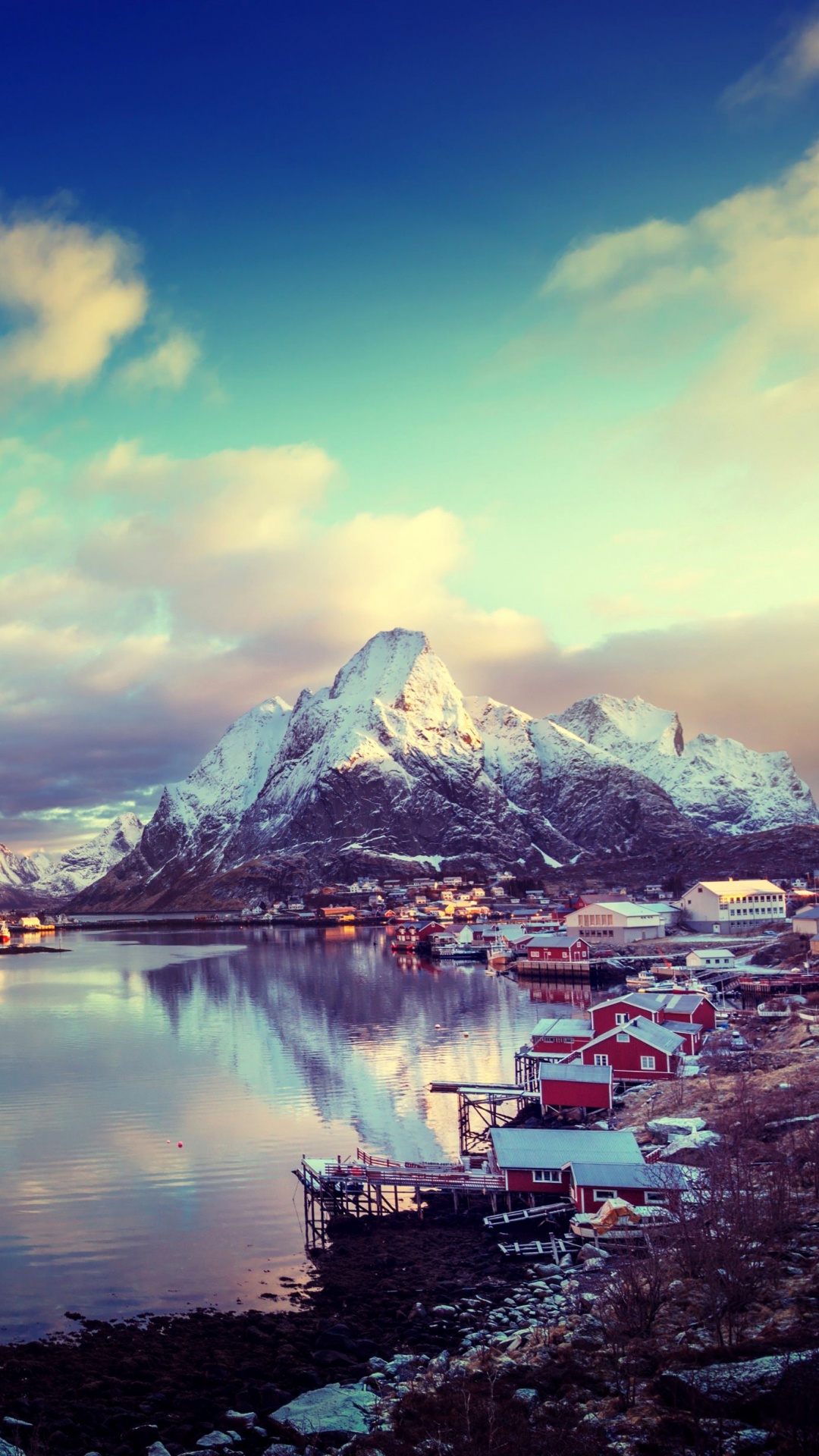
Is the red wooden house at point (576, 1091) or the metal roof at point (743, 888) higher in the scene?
the metal roof at point (743, 888)

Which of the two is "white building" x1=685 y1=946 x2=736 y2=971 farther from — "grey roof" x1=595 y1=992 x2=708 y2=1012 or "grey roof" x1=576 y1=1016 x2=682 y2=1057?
"grey roof" x1=576 y1=1016 x2=682 y2=1057

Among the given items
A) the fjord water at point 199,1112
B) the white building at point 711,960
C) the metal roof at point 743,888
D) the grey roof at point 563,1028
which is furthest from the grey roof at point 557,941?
the grey roof at point 563,1028

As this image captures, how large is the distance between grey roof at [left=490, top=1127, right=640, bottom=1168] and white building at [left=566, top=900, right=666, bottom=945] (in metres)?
60.8

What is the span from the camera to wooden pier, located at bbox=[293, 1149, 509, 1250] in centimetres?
2539

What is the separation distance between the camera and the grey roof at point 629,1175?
21969 mm

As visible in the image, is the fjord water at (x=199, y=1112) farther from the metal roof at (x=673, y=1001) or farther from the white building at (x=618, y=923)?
the white building at (x=618, y=923)

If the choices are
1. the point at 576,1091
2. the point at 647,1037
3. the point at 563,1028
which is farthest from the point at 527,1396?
the point at 563,1028

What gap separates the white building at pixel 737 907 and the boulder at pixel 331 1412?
255ft

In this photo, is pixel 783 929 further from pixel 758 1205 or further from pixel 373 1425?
pixel 373 1425

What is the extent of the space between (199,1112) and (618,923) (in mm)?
56385

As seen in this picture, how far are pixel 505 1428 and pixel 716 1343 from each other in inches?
135

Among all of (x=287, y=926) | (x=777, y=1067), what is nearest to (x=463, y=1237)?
(x=777, y=1067)

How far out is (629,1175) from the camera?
899 inches

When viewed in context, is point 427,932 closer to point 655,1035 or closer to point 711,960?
point 711,960
